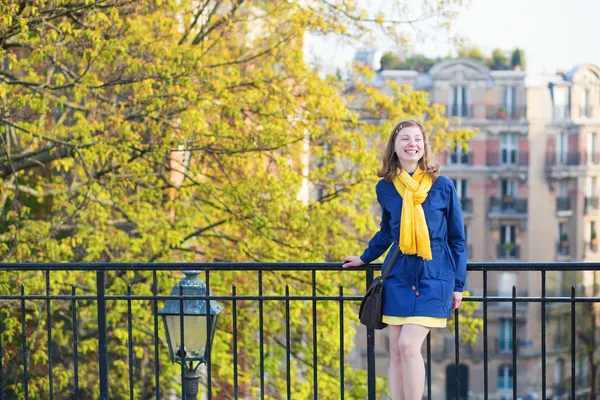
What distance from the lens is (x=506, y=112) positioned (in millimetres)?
53531

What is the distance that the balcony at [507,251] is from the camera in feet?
177

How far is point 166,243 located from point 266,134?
2.10 meters

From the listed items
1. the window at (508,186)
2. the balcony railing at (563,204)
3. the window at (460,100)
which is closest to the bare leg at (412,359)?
the window at (460,100)

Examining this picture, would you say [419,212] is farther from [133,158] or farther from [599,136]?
Result: [599,136]

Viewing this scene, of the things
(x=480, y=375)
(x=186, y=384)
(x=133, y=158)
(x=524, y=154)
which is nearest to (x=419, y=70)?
(x=524, y=154)

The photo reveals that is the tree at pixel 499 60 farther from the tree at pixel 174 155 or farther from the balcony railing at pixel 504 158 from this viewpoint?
the tree at pixel 174 155

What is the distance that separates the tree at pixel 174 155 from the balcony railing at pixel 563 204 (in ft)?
135

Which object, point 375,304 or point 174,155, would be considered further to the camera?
point 174,155

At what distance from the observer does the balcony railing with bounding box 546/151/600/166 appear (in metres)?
54.3

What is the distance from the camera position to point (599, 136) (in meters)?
55.7

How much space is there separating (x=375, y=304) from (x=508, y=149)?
50673 mm

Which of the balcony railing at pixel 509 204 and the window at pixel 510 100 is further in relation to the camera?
the balcony railing at pixel 509 204

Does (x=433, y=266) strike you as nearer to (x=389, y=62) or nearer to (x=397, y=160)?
(x=397, y=160)

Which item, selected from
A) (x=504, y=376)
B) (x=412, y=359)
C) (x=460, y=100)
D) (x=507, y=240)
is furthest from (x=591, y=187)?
(x=412, y=359)
